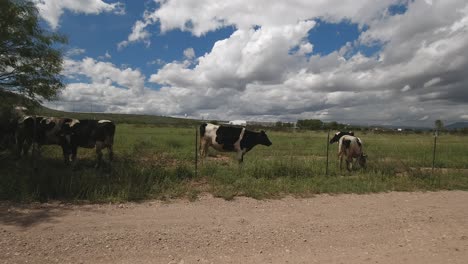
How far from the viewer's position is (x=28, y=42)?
412 inches

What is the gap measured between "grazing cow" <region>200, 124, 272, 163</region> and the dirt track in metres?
6.65

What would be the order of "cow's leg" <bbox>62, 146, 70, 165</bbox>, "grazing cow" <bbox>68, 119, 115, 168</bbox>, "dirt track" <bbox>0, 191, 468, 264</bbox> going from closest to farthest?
"dirt track" <bbox>0, 191, 468, 264</bbox>
"cow's leg" <bbox>62, 146, 70, 165</bbox>
"grazing cow" <bbox>68, 119, 115, 168</bbox>

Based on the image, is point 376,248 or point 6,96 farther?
point 6,96

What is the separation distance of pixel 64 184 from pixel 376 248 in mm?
6640

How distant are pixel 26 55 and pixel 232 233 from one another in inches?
364

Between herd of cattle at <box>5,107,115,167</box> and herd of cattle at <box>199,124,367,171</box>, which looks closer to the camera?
herd of cattle at <box>5,107,115,167</box>

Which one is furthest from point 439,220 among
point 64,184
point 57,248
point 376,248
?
point 64,184

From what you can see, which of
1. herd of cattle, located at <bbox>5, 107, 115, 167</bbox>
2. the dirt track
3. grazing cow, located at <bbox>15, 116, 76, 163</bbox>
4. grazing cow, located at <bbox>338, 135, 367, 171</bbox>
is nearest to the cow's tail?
herd of cattle, located at <bbox>5, 107, 115, 167</bbox>

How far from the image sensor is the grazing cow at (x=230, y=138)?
14367mm

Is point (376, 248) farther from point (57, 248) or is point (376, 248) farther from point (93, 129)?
point (93, 129)

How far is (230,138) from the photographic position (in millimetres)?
14492

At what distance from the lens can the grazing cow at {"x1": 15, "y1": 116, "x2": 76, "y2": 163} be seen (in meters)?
12.2

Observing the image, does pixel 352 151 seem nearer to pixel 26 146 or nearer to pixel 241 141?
pixel 241 141

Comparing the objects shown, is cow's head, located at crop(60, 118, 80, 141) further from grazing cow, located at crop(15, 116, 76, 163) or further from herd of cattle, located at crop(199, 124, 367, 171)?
herd of cattle, located at crop(199, 124, 367, 171)
